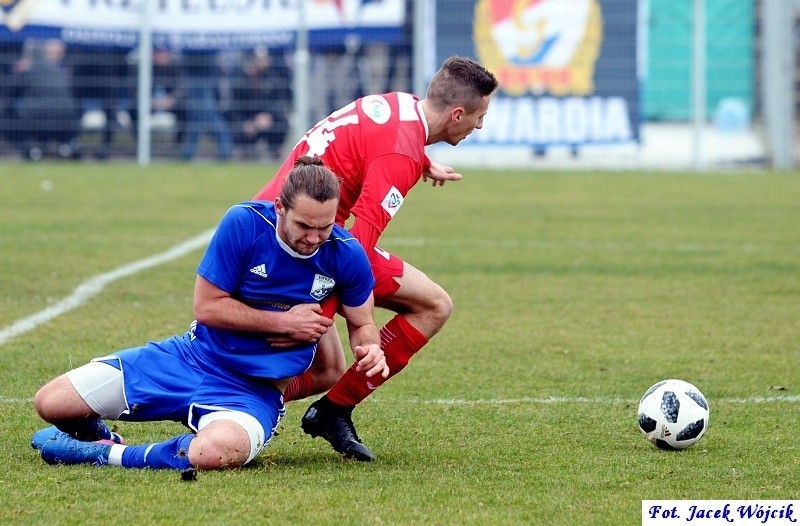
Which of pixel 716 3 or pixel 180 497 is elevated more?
pixel 716 3

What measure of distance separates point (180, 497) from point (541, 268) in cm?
690

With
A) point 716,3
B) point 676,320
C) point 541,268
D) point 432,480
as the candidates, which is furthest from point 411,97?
point 716,3

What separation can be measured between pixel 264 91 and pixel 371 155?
57.2 feet

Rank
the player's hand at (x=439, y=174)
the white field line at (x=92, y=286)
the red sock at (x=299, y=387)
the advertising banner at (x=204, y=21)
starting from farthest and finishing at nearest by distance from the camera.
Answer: the advertising banner at (x=204, y=21) < the white field line at (x=92, y=286) < the player's hand at (x=439, y=174) < the red sock at (x=299, y=387)

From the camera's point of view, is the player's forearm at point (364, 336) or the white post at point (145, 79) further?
the white post at point (145, 79)

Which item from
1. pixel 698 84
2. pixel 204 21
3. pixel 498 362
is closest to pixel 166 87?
pixel 204 21

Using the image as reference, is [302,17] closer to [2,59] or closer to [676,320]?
[2,59]

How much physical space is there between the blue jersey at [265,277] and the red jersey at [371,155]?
0.73ft

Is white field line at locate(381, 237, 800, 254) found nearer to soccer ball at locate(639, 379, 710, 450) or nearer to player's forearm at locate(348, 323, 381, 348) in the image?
soccer ball at locate(639, 379, 710, 450)

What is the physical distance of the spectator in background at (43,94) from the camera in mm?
22203

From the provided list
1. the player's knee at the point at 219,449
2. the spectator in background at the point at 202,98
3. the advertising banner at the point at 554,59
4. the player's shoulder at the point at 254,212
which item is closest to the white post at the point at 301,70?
the spectator in background at the point at 202,98

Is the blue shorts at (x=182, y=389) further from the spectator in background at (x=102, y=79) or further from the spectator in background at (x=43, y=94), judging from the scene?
the spectator in background at (x=102, y=79)

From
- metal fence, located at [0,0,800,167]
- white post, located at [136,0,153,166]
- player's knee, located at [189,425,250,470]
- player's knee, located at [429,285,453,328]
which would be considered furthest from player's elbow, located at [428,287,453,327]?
white post, located at [136,0,153,166]

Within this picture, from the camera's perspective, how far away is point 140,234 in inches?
510
